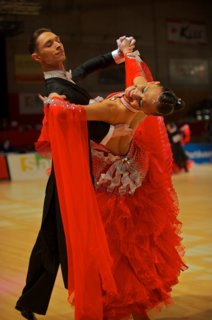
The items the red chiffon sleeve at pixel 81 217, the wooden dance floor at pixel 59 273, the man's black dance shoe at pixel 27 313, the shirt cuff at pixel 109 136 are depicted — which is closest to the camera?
the red chiffon sleeve at pixel 81 217

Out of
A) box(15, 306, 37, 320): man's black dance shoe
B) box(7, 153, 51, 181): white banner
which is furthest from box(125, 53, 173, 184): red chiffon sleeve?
box(7, 153, 51, 181): white banner

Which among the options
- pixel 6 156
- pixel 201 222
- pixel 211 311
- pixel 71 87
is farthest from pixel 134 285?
pixel 6 156

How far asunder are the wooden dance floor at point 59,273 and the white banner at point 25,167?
3177mm

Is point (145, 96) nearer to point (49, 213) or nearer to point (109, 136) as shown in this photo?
point (109, 136)

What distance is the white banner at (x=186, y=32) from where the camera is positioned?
74.0 ft

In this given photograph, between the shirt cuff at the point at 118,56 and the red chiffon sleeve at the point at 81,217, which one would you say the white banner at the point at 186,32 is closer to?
the shirt cuff at the point at 118,56

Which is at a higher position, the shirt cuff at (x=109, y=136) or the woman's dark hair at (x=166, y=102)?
the woman's dark hair at (x=166, y=102)

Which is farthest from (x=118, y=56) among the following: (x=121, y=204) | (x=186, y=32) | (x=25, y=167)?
(x=186, y=32)

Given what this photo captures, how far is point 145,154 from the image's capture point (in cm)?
305

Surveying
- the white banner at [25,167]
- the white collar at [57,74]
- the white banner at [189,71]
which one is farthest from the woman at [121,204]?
the white banner at [189,71]

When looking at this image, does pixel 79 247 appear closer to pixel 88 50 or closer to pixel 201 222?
pixel 201 222

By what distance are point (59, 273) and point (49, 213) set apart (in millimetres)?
1595

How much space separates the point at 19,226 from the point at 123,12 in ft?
52.5

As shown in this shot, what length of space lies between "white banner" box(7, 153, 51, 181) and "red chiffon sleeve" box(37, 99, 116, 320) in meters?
11.0
